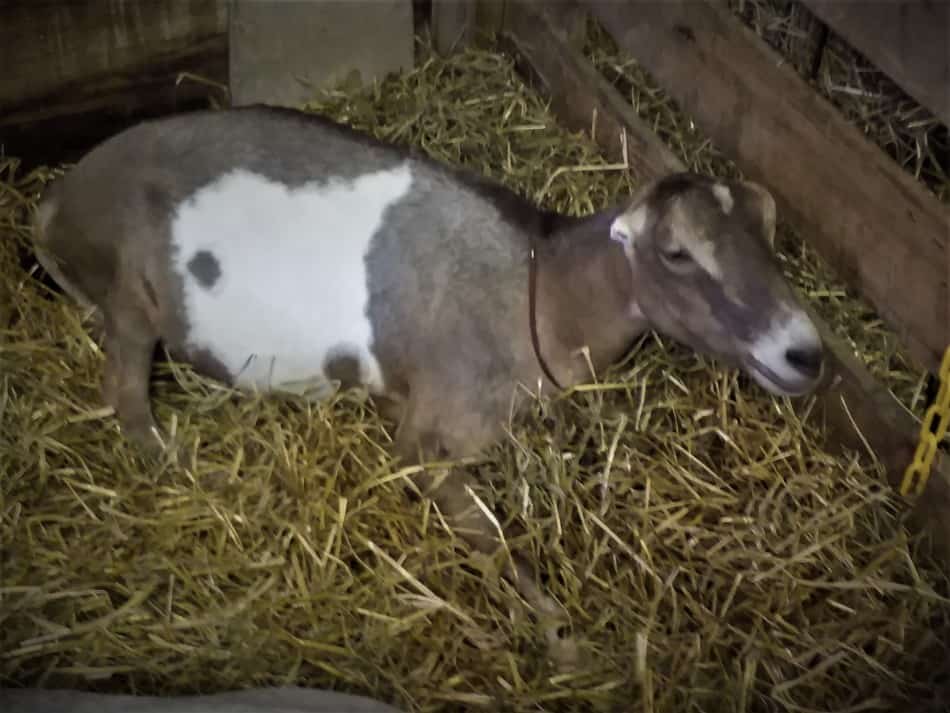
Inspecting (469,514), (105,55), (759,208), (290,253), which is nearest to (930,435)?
(759,208)

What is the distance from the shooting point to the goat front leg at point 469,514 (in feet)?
7.67

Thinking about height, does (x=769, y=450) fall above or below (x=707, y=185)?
below

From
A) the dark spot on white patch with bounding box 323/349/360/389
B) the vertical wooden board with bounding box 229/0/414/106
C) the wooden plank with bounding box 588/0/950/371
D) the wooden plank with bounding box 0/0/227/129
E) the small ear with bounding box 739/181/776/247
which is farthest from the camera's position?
the vertical wooden board with bounding box 229/0/414/106

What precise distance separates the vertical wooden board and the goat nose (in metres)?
1.96

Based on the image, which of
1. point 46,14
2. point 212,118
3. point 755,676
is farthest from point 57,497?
point 755,676

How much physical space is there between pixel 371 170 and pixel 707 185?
0.81 metres

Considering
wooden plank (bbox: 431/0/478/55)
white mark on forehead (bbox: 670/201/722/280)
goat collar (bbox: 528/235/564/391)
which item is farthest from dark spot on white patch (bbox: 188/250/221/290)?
wooden plank (bbox: 431/0/478/55)

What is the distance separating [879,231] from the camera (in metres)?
2.54

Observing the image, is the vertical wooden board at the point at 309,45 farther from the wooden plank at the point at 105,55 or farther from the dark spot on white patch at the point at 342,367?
the dark spot on white patch at the point at 342,367

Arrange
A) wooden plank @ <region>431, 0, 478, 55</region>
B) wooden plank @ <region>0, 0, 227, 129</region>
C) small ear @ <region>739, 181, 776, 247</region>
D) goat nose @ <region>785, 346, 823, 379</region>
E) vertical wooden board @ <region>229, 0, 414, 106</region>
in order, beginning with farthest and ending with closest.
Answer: wooden plank @ <region>431, 0, 478, 55</region>, vertical wooden board @ <region>229, 0, 414, 106</region>, wooden plank @ <region>0, 0, 227, 129</region>, small ear @ <region>739, 181, 776, 247</region>, goat nose @ <region>785, 346, 823, 379</region>

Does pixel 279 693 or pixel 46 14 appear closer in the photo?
pixel 279 693

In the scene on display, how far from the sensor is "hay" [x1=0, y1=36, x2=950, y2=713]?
2.26 meters

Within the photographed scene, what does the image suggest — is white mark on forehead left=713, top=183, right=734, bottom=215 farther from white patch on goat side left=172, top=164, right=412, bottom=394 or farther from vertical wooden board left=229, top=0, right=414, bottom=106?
vertical wooden board left=229, top=0, right=414, bottom=106

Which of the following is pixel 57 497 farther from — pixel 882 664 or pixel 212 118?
pixel 882 664
